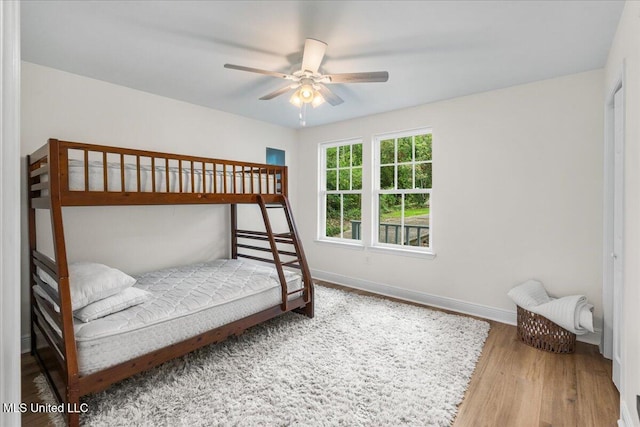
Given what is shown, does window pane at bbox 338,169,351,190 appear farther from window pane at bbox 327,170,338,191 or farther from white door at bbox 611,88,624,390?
white door at bbox 611,88,624,390

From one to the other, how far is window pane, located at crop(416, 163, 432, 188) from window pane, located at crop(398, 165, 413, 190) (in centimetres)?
9

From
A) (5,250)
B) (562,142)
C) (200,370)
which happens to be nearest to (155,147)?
(200,370)

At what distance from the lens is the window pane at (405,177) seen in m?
3.94

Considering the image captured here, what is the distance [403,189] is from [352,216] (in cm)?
91

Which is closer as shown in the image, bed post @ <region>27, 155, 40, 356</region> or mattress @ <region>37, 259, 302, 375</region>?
mattress @ <region>37, 259, 302, 375</region>

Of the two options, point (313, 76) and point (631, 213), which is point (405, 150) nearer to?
point (313, 76)

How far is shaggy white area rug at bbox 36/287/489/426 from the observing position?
1.86 meters

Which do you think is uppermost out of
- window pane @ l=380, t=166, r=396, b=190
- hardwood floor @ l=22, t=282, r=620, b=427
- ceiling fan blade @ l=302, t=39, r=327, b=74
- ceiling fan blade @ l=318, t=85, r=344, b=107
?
ceiling fan blade @ l=302, t=39, r=327, b=74

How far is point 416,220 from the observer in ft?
12.8

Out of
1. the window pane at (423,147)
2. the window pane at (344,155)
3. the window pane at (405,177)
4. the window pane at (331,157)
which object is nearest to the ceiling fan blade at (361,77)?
the window pane at (423,147)

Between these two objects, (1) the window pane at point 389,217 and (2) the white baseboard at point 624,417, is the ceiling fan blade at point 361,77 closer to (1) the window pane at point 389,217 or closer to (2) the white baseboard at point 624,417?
(1) the window pane at point 389,217

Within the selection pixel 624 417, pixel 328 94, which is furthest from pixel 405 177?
pixel 624 417

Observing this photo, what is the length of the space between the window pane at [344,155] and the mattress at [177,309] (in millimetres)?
2022

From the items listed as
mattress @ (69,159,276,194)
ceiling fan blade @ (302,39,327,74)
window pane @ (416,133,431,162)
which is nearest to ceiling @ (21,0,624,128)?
ceiling fan blade @ (302,39,327,74)
